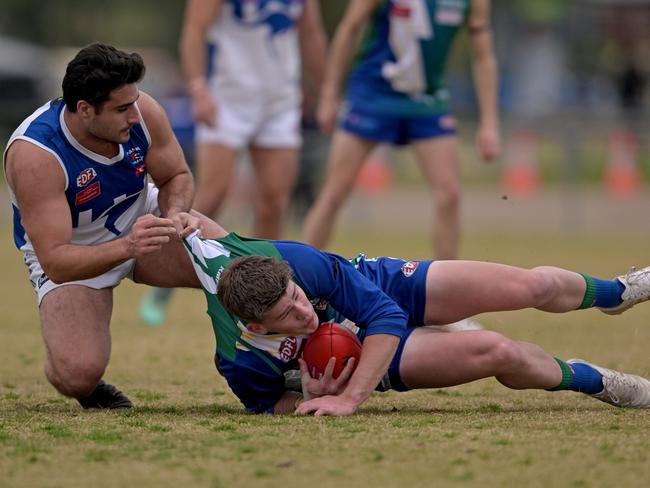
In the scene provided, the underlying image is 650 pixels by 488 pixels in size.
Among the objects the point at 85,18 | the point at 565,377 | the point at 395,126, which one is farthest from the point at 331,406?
the point at 85,18

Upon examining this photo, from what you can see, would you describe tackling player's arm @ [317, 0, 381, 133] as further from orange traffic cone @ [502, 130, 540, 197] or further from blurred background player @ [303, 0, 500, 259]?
orange traffic cone @ [502, 130, 540, 197]

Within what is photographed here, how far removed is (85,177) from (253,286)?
1131 mm

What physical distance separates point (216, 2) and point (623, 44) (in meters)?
22.8

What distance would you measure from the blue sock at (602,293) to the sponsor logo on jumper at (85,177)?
2.22 m

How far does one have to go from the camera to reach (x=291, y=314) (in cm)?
512

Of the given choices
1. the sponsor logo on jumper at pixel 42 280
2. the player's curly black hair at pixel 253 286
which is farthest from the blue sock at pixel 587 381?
the sponsor logo on jumper at pixel 42 280

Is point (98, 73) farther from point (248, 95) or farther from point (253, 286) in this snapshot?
point (248, 95)

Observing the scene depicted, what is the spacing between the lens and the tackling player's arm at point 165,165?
5.98 metres

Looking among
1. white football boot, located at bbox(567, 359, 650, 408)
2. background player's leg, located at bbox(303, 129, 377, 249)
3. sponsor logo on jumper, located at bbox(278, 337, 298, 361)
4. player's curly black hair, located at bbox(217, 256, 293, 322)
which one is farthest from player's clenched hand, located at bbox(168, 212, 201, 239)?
background player's leg, located at bbox(303, 129, 377, 249)

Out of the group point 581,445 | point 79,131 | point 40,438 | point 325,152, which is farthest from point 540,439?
point 325,152

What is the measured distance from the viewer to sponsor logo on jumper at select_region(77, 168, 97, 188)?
569cm

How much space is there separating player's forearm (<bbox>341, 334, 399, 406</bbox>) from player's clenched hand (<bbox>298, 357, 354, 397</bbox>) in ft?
0.34

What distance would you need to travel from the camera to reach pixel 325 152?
18.5 meters

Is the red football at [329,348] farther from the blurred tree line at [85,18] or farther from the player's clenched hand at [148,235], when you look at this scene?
the blurred tree line at [85,18]
